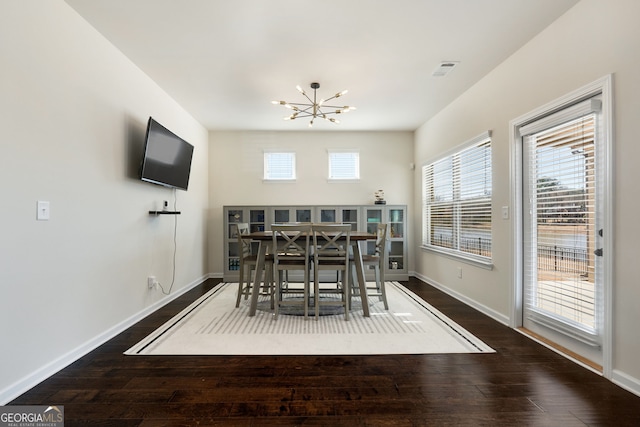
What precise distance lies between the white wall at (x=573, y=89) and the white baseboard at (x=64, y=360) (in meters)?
3.58

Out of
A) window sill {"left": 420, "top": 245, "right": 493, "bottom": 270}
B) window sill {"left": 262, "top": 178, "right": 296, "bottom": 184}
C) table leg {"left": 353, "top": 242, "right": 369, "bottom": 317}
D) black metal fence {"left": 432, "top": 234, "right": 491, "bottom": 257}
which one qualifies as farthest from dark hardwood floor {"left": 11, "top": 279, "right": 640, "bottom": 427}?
window sill {"left": 262, "top": 178, "right": 296, "bottom": 184}

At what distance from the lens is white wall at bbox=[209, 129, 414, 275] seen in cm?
551

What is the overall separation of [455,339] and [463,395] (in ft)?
2.83

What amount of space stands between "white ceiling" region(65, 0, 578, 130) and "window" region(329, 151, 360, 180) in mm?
1554

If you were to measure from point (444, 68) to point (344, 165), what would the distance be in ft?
8.57

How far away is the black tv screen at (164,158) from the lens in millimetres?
3064

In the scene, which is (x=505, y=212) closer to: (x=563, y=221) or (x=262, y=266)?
(x=563, y=221)

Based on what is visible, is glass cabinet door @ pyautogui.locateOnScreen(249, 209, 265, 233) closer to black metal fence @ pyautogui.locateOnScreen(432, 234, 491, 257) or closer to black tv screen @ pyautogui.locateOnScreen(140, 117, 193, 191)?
black tv screen @ pyautogui.locateOnScreen(140, 117, 193, 191)

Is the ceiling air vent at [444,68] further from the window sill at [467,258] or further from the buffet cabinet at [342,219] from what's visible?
the buffet cabinet at [342,219]

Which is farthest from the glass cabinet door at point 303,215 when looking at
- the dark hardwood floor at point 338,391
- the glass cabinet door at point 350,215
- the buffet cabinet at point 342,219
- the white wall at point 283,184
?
the dark hardwood floor at point 338,391

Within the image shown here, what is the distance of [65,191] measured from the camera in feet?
7.27

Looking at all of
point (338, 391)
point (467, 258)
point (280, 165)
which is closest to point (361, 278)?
point (467, 258)

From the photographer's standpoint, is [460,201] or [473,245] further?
[460,201]

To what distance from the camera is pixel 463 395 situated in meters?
1.83
